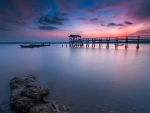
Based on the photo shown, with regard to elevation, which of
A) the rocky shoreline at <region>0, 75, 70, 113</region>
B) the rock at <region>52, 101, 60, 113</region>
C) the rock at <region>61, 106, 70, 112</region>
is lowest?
the rock at <region>61, 106, 70, 112</region>

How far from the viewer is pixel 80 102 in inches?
157

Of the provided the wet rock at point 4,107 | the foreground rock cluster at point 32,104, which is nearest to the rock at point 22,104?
the foreground rock cluster at point 32,104

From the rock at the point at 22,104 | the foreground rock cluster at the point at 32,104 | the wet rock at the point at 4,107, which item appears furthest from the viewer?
the wet rock at the point at 4,107

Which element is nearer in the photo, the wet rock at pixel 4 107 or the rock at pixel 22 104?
the rock at pixel 22 104

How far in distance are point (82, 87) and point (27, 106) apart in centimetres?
278

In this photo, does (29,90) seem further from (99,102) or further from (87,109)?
(99,102)

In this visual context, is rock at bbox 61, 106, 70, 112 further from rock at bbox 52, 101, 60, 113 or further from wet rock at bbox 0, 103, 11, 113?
wet rock at bbox 0, 103, 11, 113

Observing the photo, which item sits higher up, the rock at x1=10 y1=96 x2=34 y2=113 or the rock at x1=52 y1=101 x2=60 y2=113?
the rock at x1=10 y1=96 x2=34 y2=113

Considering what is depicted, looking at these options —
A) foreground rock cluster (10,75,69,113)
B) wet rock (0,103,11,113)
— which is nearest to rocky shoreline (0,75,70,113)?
foreground rock cluster (10,75,69,113)

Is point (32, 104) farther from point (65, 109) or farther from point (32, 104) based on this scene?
point (65, 109)

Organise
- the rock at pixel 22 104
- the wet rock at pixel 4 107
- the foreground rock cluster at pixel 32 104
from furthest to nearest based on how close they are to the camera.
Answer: the wet rock at pixel 4 107 < the rock at pixel 22 104 < the foreground rock cluster at pixel 32 104

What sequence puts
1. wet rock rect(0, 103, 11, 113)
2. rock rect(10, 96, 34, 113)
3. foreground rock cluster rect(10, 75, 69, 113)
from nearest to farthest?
foreground rock cluster rect(10, 75, 69, 113) < rock rect(10, 96, 34, 113) < wet rock rect(0, 103, 11, 113)

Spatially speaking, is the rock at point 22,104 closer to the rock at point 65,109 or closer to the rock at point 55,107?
the rock at point 55,107

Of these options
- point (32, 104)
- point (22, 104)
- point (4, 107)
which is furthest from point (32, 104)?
point (4, 107)
